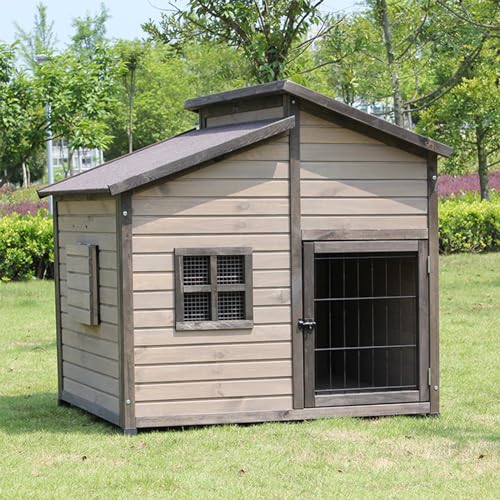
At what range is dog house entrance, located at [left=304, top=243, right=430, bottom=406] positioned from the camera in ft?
26.8

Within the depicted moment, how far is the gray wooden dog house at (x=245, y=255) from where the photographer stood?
301 inches

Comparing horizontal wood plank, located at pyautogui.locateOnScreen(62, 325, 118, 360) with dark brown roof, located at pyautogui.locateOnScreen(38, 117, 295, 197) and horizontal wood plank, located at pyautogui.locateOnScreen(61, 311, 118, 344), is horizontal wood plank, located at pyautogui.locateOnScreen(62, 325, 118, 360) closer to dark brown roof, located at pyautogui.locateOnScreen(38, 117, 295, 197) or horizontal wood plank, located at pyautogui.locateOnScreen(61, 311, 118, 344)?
horizontal wood plank, located at pyautogui.locateOnScreen(61, 311, 118, 344)

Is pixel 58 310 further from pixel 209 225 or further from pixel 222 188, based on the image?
pixel 222 188

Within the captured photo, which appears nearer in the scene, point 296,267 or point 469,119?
point 296,267

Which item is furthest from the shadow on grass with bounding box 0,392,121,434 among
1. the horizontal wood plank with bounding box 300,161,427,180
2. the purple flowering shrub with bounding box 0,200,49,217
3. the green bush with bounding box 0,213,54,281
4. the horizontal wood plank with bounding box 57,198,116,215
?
the purple flowering shrub with bounding box 0,200,49,217

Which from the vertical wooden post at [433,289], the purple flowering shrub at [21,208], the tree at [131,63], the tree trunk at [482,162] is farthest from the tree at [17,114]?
the tree at [131,63]

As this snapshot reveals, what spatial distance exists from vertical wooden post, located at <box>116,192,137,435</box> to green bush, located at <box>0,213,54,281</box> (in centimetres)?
1217

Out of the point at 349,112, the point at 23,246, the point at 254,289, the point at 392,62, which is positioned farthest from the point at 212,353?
the point at 23,246

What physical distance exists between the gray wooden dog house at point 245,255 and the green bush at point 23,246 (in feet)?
37.1

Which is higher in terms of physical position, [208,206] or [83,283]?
[208,206]

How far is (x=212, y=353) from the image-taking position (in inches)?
306

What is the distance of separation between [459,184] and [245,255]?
27051 mm

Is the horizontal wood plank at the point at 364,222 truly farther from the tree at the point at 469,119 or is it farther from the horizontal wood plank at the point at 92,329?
the tree at the point at 469,119

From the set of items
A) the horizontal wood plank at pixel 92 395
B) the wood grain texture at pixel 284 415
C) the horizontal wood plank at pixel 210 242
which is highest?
the horizontal wood plank at pixel 210 242
